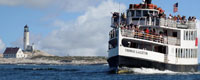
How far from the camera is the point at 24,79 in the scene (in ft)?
135

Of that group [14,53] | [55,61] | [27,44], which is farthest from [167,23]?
[27,44]

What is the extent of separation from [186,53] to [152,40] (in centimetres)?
669

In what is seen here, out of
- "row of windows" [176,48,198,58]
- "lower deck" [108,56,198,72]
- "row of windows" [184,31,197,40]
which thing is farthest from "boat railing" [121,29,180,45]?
"lower deck" [108,56,198,72]

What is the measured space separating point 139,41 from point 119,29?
11.0 feet

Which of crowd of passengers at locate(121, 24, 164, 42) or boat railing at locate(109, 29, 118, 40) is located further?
boat railing at locate(109, 29, 118, 40)

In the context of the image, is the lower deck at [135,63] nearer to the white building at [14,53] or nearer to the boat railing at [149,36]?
the boat railing at [149,36]

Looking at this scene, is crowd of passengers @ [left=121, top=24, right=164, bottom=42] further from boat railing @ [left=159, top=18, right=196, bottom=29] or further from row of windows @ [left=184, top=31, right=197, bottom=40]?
row of windows @ [left=184, top=31, right=197, bottom=40]

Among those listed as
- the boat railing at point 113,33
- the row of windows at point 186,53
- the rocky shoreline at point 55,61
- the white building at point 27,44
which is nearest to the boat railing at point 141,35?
the boat railing at point 113,33

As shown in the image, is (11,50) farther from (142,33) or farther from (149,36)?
(142,33)

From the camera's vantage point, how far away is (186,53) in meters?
49.9

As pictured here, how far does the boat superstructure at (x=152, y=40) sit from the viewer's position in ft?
142

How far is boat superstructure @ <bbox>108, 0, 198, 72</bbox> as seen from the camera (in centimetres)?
4338

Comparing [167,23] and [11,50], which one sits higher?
[167,23]

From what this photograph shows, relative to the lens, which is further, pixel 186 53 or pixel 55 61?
Answer: pixel 55 61
